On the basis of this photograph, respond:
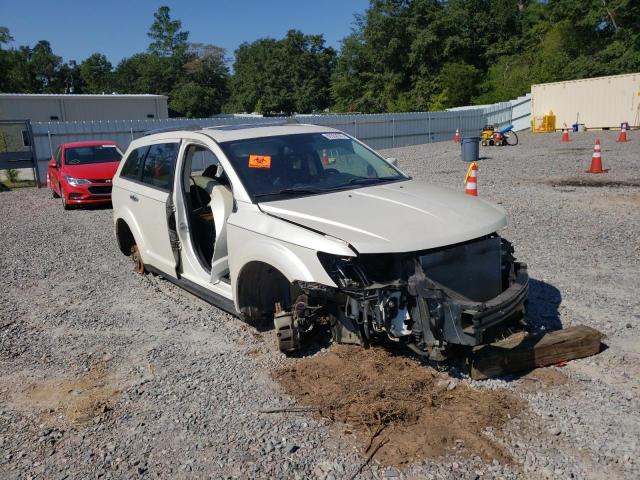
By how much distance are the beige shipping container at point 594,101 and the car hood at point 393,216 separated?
3001 cm

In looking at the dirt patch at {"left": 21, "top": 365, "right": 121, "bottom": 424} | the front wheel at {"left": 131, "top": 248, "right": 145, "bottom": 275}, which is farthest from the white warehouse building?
the dirt patch at {"left": 21, "top": 365, "right": 121, "bottom": 424}

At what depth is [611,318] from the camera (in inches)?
199

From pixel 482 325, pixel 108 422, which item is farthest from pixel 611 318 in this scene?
pixel 108 422

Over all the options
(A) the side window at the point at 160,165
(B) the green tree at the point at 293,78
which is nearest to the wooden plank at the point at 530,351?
(A) the side window at the point at 160,165

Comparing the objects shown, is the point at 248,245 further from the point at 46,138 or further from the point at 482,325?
the point at 46,138

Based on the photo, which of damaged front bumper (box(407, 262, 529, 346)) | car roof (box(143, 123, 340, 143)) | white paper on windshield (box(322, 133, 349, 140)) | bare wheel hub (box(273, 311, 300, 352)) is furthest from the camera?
white paper on windshield (box(322, 133, 349, 140))

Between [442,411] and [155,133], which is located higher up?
[155,133]

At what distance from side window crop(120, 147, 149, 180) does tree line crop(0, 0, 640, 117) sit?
40.9 m

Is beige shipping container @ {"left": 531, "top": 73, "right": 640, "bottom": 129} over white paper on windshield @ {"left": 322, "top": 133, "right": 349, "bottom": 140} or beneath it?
over

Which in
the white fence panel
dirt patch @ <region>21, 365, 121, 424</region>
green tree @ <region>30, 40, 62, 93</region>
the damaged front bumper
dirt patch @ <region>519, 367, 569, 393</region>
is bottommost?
dirt patch @ <region>21, 365, 121, 424</region>

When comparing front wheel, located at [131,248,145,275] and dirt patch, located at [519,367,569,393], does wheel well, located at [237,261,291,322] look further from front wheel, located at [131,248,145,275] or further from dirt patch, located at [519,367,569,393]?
front wheel, located at [131,248,145,275]

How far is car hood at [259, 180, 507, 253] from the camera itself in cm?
384

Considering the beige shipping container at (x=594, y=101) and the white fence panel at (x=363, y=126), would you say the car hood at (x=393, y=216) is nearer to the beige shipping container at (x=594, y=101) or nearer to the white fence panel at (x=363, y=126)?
the white fence panel at (x=363, y=126)

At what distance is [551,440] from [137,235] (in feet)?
16.4
